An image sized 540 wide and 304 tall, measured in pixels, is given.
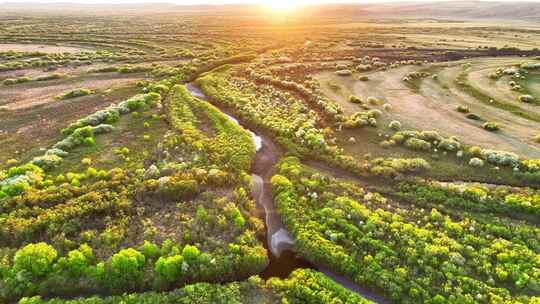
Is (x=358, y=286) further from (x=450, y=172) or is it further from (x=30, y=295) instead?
(x=30, y=295)

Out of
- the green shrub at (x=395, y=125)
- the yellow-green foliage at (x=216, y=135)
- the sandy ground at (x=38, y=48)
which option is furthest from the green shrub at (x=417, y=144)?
the sandy ground at (x=38, y=48)

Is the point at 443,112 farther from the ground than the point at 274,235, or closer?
farther from the ground

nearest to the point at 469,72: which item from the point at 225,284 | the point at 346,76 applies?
the point at 346,76

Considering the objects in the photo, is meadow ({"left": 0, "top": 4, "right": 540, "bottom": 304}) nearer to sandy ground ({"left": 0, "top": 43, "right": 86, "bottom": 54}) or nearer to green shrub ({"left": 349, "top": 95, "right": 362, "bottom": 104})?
green shrub ({"left": 349, "top": 95, "right": 362, "bottom": 104})

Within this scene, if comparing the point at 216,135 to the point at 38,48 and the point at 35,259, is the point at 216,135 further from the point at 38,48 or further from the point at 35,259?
the point at 38,48

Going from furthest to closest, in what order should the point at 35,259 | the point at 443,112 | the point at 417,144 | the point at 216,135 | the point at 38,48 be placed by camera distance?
the point at 38,48 < the point at 443,112 < the point at 216,135 < the point at 417,144 < the point at 35,259

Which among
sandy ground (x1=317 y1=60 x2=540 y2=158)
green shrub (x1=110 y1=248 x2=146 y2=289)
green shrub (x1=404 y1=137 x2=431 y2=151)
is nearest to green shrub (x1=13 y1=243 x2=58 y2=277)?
green shrub (x1=110 y1=248 x2=146 y2=289)

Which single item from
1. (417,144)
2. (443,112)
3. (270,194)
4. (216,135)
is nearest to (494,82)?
(443,112)

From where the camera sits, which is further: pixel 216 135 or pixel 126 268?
pixel 216 135
